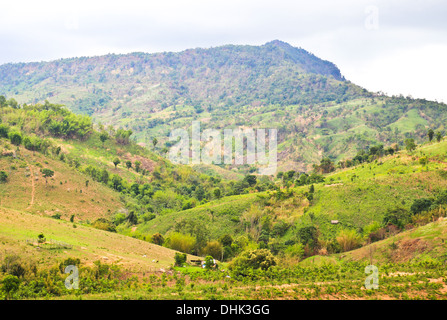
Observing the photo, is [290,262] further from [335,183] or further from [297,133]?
[297,133]

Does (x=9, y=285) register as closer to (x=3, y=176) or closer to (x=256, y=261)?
(x=256, y=261)

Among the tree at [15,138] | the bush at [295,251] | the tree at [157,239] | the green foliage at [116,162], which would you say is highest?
the tree at [15,138]

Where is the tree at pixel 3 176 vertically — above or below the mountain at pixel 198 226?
above

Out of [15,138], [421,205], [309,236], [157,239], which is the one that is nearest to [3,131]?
[15,138]

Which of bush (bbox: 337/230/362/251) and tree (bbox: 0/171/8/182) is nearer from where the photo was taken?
bush (bbox: 337/230/362/251)

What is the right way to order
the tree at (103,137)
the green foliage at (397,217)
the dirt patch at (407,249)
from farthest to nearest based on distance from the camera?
1. the tree at (103,137)
2. the green foliage at (397,217)
3. the dirt patch at (407,249)

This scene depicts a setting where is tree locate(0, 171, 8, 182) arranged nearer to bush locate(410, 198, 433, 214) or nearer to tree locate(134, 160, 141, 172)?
tree locate(134, 160, 141, 172)

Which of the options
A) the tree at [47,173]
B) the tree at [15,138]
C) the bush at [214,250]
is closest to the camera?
the bush at [214,250]

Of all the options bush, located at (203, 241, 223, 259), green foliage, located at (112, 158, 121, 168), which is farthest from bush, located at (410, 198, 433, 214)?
green foliage, located at (112, 158, 121, 168)

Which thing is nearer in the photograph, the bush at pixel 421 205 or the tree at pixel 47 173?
the bush at pixel 421 205

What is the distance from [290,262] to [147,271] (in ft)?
61.2

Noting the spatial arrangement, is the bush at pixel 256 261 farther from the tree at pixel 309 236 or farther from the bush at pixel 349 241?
the bush at pixel 349 241

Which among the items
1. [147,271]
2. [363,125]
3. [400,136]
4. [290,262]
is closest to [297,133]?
[363,125]

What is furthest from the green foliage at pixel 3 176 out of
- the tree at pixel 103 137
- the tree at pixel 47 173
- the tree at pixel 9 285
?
the tree at pixel 9 285
